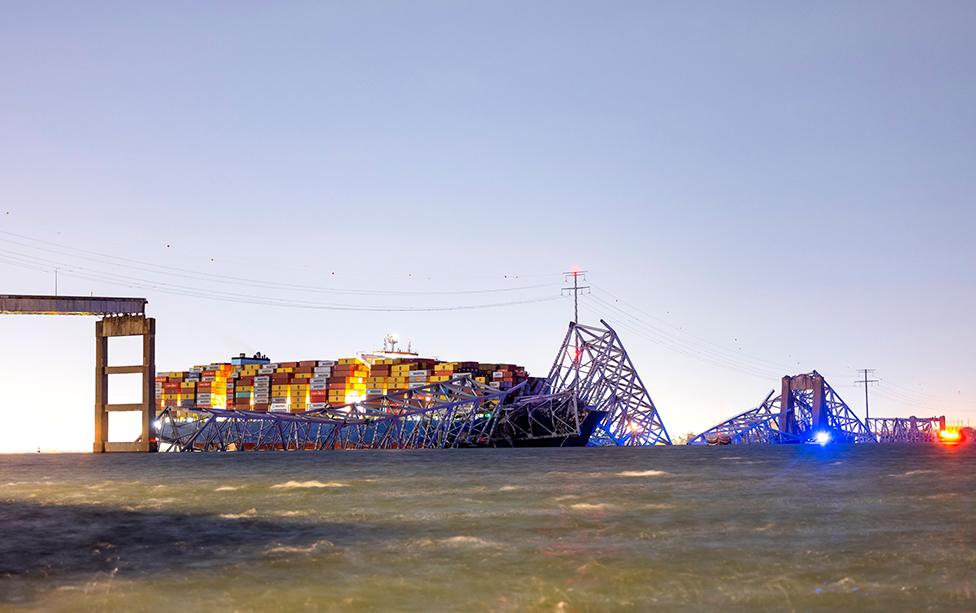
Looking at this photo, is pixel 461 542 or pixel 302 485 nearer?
pixel 461 542

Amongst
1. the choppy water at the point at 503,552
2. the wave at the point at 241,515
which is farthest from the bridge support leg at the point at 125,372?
the wave at the point at 241,515

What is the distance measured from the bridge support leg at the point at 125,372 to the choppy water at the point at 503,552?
4073 inches

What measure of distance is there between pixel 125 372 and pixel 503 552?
13961cm

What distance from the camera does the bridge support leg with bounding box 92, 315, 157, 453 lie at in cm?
15412

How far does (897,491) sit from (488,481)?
1062 inches

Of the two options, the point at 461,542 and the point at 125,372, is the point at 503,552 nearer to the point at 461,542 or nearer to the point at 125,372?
the point at 461,542

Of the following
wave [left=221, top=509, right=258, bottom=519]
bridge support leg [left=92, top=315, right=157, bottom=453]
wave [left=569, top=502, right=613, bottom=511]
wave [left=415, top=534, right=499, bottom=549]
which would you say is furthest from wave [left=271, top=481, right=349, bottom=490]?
bridge support leg [left=92, top=315, right=157, bottom=453]

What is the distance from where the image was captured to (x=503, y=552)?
27562 mm

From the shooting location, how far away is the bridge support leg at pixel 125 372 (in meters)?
154

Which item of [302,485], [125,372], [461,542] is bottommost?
[302,485]

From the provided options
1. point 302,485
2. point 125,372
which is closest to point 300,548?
point 302,485

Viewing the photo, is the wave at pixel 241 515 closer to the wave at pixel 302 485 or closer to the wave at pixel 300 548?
the wave at pixel 300 548

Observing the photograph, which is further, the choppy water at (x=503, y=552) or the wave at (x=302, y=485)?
the wave at (x=302, y=485)

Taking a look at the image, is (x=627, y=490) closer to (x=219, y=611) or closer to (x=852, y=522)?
(x=852, y=522)
